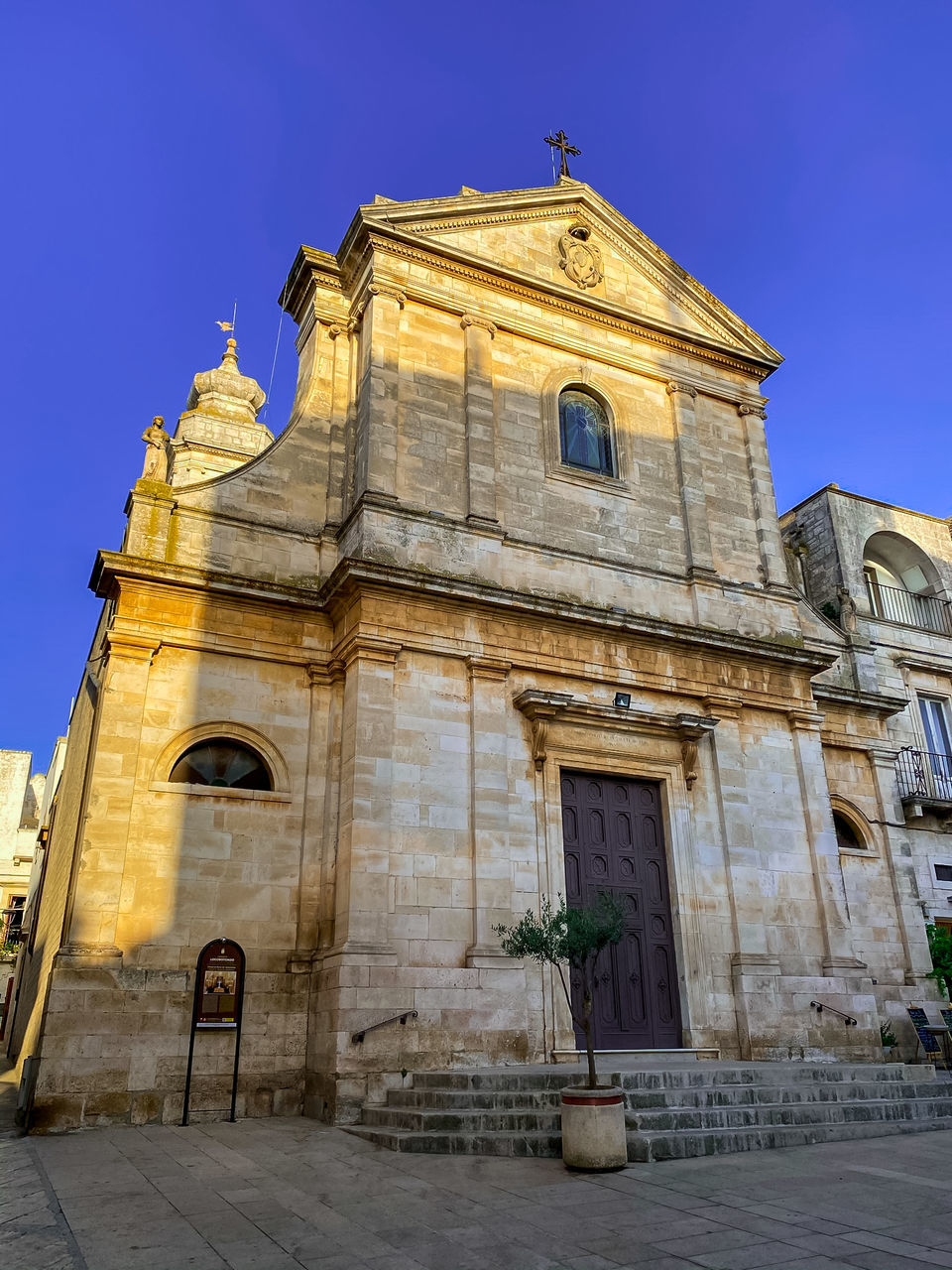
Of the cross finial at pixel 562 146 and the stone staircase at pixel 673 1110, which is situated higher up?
the cross finial at pixel 562 146

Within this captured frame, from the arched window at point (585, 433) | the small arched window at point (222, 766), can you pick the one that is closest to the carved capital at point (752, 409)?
the arched window at point (585, 433)

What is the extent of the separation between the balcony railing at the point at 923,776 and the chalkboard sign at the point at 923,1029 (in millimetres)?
4017

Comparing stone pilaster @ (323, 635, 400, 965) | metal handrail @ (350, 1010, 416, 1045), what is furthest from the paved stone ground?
stone pilaster @ (323, 635, 400, 965)

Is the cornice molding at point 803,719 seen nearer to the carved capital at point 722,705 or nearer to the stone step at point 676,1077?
the carved capital at point 722,705

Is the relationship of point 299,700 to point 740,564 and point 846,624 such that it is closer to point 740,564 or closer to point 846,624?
point 740,564

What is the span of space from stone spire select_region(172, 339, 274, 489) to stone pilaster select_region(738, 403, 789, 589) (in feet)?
50.7

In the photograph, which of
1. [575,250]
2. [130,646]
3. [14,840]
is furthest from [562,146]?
[14,840]

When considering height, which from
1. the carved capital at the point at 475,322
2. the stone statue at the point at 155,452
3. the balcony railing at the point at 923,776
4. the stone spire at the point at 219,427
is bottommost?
the balcony railing at the point at 923,776

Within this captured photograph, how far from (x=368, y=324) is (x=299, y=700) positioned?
6071mm

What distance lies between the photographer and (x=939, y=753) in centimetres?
2083

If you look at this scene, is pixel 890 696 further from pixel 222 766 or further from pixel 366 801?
pixel 222 766

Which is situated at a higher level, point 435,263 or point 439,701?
point 435,263

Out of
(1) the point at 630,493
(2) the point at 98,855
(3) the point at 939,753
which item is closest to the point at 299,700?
(2) the point at 98,855

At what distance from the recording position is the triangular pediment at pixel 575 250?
54.9 ft
